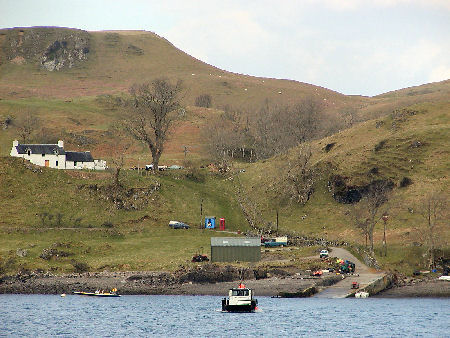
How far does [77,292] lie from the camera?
10888 centimetres

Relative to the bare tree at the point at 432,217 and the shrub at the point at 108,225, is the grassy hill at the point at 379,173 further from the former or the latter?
the shrub at the point at 108,225

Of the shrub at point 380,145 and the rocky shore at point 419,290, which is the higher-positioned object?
the shrub at point 380,145

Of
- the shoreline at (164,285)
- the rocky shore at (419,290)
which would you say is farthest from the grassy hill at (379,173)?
the shoreline at (164,285)

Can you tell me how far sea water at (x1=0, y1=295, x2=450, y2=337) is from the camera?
83.4m

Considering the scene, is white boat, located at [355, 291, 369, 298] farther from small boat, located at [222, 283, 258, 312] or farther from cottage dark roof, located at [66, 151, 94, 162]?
cottage dark roof, located at [66, 151, 94, 162]

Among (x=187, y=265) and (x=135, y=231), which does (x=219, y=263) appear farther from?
(x=135, y=231)

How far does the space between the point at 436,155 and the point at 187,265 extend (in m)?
68.7

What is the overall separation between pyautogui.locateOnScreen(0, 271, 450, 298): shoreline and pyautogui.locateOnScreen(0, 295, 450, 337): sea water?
1356mm

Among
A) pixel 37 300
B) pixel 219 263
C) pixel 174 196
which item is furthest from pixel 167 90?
pixel 37 300

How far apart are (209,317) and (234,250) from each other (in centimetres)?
3075

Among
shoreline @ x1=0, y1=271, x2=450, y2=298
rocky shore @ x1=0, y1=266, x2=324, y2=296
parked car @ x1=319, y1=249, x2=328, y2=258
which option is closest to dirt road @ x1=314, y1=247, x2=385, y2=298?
parked car @ x1=319, y1=249, x2=328, y2=258

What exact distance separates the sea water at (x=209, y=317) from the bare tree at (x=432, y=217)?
643 inches

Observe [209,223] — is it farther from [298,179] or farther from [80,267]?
[80,267]

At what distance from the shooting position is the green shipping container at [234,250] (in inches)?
4798
